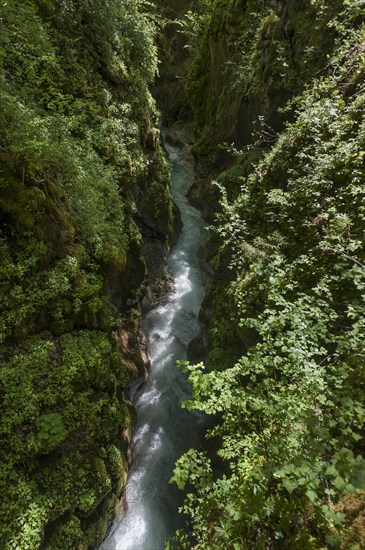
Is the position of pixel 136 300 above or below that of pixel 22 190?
below

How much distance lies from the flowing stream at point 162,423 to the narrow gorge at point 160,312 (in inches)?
1.9

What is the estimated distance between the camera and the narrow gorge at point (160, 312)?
3117mm

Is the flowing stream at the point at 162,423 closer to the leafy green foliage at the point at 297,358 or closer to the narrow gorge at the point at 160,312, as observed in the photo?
the narrow gorge at the point at 160,312

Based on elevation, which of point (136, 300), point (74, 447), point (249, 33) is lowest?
point (74, 447)

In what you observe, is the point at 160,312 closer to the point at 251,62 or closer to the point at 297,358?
the point at 297,358

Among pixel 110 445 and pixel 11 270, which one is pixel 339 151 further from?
pixel 110 445

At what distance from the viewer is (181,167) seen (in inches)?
812

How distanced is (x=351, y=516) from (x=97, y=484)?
424 centimetres

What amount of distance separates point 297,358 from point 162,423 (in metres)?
7.22

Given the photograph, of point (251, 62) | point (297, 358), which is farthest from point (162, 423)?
point (251, 62)

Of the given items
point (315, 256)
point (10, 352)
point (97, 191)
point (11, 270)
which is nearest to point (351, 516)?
point (315, 256)

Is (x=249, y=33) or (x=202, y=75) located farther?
(x=202, y=75)

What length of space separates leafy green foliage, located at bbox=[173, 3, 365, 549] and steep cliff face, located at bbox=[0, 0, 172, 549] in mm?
2048

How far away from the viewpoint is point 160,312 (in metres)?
12.4
